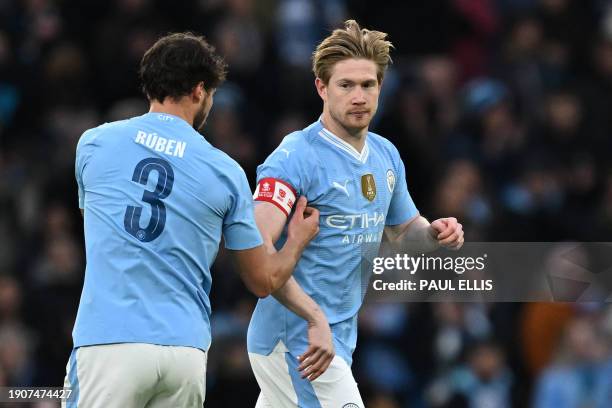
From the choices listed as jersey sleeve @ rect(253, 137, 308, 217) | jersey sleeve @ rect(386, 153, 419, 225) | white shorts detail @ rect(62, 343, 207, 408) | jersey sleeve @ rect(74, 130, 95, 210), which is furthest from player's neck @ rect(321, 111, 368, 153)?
white shorts detail @ rect(62, 343, 207, 408)

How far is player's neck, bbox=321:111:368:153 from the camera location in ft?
21.4

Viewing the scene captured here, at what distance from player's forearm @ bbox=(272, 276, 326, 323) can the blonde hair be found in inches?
42.1

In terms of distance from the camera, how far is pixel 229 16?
12.0 metres

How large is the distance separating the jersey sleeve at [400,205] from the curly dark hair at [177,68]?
4.48 feet

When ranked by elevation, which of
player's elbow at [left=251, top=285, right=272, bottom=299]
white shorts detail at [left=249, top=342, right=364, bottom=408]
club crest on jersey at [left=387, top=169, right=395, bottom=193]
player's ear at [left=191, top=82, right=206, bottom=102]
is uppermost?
club crest on jersey at [left=387, top=169, right=395, bottom=193]

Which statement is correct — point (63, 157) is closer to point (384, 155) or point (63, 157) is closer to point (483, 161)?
point (483, 161)

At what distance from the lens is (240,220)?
18.6 ft

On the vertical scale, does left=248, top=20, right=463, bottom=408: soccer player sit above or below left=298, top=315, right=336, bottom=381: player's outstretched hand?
above

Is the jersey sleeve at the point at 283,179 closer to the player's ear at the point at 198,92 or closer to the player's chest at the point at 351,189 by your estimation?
the player's chest at the point at 351,189

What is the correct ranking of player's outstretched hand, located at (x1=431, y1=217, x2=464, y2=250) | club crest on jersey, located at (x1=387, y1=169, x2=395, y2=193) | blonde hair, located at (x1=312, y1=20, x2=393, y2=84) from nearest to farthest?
1. player's outstretched hand, located at (x1=431, y1=217, x2=464, y2=250)
2. blonde hair, located at (x1=312, y1=20, x2=393, y2=84)
3. club crest on jersey, located at (x1=387, y1=169, x2=395, y2=193)

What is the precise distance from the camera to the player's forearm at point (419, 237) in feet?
22.3

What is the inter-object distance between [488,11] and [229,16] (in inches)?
101

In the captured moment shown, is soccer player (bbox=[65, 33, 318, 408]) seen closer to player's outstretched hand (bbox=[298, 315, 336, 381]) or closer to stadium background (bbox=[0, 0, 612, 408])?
player's outstretched hand (bbox=[298, 315, 336, 381])

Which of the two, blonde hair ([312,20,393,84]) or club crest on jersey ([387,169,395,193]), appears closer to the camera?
blonde hair ([312,20,393,84])
